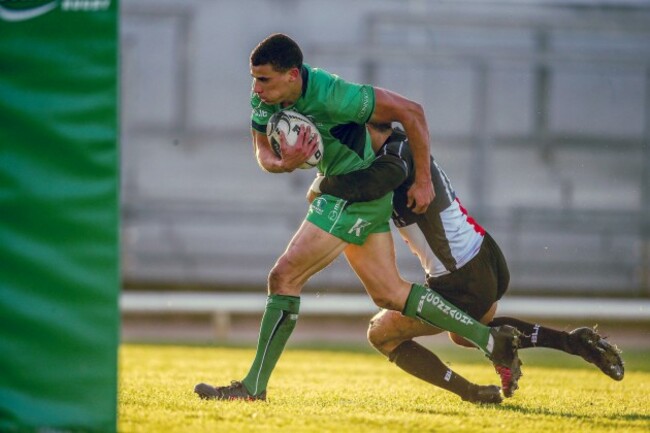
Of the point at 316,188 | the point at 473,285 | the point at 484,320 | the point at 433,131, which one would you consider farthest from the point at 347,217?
the point at 433,131

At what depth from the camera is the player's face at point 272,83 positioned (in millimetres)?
5285

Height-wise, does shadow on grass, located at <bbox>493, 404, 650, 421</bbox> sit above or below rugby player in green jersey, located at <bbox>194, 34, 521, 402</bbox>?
below

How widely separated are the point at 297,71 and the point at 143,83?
35.9 feet

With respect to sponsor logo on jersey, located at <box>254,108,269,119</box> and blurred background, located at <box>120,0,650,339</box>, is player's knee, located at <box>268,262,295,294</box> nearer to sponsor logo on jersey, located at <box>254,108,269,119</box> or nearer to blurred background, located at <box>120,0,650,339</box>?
sponsor logo on jersey, located at <box>254,108,269,119</box>

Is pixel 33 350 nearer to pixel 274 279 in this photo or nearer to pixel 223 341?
pixel 274 279

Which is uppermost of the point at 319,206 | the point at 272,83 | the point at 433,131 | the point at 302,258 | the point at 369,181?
the point at 433,131

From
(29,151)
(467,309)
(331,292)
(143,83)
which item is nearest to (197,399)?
(467,309)

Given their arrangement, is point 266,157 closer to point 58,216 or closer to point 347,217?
point 347,217

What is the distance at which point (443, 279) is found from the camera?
5.87m

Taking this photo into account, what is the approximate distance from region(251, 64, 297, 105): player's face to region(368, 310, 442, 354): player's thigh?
4.31 ft

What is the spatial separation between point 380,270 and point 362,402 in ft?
Answer: 2.22

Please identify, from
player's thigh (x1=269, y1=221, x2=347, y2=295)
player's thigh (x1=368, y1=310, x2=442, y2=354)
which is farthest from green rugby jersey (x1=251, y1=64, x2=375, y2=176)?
player's thigh (x1=368, y1=310, x2=442, y2=354)

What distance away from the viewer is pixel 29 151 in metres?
3.69

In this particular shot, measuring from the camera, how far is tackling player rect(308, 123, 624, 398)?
5.73m
